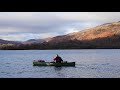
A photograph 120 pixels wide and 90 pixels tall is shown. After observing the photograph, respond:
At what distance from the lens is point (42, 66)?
96.6 ft
